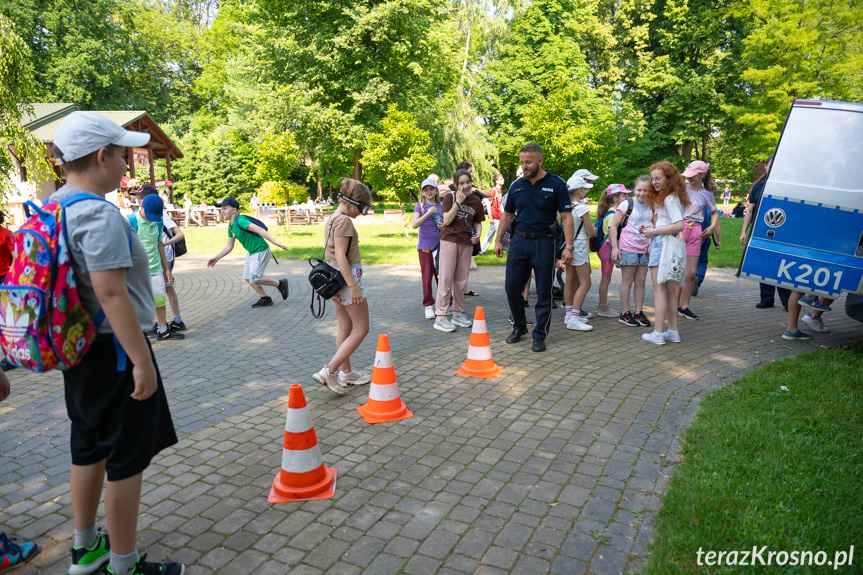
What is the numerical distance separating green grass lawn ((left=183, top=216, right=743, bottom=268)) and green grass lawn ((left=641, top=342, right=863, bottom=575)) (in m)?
8.15

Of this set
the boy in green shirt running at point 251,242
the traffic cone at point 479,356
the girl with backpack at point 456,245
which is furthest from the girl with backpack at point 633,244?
the boy in green shirt running at point 251,242

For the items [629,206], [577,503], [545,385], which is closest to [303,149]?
[629,206]

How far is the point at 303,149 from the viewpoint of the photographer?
104 feet

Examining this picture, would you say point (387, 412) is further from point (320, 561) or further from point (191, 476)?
point (320, 561)

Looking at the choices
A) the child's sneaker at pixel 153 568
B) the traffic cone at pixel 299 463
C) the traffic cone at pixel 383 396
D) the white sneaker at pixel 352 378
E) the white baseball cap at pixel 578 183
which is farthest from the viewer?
the white baseball cap at pixel 578 183

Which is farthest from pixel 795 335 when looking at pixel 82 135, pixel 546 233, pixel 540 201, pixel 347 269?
pixel 82 135

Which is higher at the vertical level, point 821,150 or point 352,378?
point 821,150

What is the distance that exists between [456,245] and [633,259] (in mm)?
2442

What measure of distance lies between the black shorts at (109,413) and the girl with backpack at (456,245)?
5302 mm

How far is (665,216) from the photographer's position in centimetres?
668

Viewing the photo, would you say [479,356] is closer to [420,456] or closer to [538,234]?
[538,234]

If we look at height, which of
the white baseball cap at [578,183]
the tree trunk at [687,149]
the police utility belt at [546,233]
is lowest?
the police utility belt at [546,233]

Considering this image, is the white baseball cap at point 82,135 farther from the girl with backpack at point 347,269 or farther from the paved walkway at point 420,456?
the girl with backpack at point 347,269

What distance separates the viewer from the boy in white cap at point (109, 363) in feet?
7.54
